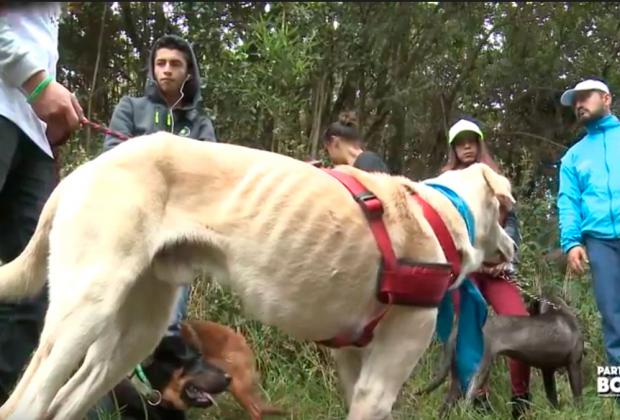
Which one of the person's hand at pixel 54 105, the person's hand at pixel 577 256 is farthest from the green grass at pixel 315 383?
the person's hand at pixel 54 105

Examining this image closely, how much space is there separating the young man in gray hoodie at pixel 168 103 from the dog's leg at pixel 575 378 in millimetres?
2302

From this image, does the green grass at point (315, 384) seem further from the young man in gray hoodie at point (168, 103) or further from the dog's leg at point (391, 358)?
the dog's leg at point (391, 358)

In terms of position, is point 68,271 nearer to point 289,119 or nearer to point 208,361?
point 208,361

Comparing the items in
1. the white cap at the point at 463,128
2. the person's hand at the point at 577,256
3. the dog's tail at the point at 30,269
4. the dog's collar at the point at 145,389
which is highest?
the white cap at the point at 463,128

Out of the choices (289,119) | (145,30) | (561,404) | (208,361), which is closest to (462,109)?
(289,119)

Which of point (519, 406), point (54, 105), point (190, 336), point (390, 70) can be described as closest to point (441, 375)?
point (519, 406)

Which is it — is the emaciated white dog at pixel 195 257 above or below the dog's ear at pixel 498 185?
below

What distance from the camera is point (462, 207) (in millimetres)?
3193

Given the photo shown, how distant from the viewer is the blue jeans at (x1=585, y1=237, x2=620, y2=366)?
14.6 ft

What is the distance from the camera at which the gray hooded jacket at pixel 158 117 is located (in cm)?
388

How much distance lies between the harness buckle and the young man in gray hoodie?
4.18 ft

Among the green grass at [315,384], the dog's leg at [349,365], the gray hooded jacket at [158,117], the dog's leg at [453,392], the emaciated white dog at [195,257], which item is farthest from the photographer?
the dog's leg at [453,392]

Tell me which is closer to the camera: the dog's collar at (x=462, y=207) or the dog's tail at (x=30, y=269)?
the dog's tail at (x=30, y=269)

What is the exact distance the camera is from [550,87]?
27.8 ft
